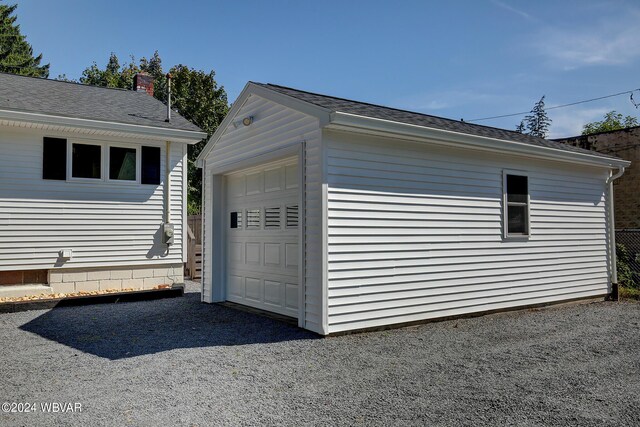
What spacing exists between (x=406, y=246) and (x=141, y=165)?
19.6 feet

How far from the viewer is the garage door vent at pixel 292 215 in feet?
21.8

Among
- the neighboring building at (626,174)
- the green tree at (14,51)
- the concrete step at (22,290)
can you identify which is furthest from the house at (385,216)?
the green tree at (14,51)

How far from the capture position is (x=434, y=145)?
260 inches

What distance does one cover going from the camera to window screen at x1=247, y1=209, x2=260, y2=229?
24.7 ft

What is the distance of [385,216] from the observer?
610 cm

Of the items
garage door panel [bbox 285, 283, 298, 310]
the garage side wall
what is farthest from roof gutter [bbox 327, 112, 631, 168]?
garage door panel [bbox 285, 283, 298, 310]

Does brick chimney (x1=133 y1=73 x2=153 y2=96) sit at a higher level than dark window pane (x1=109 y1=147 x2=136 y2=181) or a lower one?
higher

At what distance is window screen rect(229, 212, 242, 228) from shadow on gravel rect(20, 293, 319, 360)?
1.44m

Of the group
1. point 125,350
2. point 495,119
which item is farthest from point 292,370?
point 495,119

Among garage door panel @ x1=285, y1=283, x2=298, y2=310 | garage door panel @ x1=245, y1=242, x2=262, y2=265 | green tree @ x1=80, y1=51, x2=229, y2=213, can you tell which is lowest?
garage door panel @ x1=285, y1=283, x2=298, y2=310

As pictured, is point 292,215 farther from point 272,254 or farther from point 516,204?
point 516,204

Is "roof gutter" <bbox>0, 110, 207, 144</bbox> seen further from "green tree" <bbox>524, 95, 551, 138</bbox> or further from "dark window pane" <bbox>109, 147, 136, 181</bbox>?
"green tree" <bbox>524, 95, 551, 138</bbox>

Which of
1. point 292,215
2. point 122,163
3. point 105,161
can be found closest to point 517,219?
point 292,215

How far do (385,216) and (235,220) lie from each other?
10.2 feet
